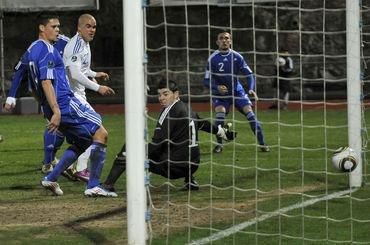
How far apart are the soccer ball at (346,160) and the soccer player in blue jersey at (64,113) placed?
7.97 ft

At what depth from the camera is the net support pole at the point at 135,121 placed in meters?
6.99

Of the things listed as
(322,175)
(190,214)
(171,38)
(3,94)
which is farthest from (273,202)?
(171,38)

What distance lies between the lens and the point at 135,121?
7020mm

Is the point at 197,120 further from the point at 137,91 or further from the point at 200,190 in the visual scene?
the point at 137,91

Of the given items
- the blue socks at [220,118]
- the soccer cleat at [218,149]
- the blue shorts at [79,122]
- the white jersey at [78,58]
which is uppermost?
the white jersey at [78,58]

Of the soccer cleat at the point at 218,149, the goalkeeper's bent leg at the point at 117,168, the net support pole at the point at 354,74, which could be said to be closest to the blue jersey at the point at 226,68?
the soccer cleat at the point at 218,149

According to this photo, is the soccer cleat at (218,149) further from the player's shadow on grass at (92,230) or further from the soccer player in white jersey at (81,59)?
the player's shadow on grass at (92,230)

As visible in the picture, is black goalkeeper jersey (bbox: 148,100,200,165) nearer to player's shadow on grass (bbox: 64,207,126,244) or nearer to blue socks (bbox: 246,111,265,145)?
player's shadow on grass (bbox: 64,207,126,244)

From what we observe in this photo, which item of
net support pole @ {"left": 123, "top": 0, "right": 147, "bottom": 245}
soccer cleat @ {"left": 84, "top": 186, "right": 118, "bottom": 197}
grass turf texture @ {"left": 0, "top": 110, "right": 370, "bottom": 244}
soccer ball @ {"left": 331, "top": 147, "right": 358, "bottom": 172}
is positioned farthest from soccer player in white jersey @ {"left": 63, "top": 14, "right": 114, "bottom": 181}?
net support pole @ {"left": 123, "top": 0, "right": 147, "bottom": 245}

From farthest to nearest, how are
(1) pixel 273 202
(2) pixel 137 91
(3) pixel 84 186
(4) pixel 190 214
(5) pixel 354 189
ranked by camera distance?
(3) pixel 84 186 → (5) pixel 354 189 → (1) pixel 273 202 → (4) pixel 190 214 → (2) pixel 137 91

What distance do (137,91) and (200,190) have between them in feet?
10.8

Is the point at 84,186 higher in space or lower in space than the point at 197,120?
lower

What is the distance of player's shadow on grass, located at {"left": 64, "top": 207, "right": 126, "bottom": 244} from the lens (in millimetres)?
7580

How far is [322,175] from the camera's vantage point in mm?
11141
